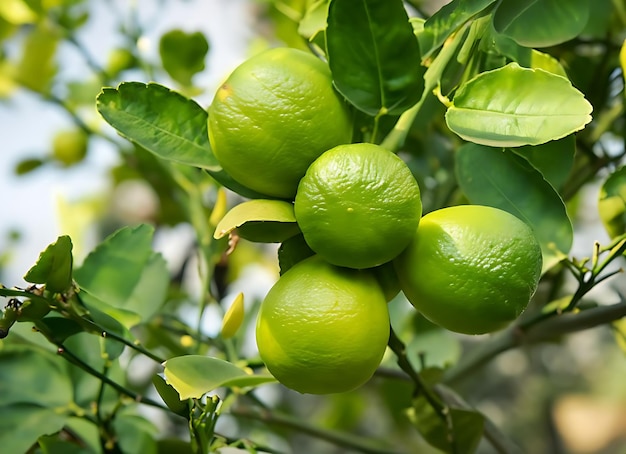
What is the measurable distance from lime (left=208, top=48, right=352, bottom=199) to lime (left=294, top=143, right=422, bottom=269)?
0.02 metres

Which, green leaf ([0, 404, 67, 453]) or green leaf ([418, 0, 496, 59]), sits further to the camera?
green leaf ([0, 404, 67, 453])

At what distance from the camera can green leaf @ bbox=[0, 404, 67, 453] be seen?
467 mm

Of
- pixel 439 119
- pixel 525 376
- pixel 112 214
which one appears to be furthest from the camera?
pixel 525 376

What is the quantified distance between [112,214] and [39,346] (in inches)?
32.3

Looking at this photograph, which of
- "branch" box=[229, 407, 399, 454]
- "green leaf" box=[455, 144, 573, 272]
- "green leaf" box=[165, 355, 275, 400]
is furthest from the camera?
"branch" box=[229, 407, 399, 454]

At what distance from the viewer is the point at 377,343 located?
1.11 feet

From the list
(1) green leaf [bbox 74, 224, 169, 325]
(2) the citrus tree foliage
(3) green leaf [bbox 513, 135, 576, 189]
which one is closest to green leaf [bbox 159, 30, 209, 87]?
(2) the citrus tree foliage

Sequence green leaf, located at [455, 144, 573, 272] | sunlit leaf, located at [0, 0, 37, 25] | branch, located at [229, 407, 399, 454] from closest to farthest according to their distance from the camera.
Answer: green leaf, located at [455, 144, 573, 272] < branch, located at [229, 407, 399, 454] < sunlit leaf, located at [0, 0, 37, 25]

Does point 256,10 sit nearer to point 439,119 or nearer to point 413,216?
point 439,119

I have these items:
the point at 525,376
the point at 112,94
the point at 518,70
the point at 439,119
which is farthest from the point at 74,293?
the point at 525,376

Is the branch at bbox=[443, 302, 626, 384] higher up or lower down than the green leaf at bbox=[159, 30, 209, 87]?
lower down

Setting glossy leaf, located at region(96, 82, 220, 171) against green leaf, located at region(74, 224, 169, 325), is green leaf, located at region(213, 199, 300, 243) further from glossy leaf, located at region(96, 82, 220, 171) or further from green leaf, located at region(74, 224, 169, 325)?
green leaf, located at region(74, 224, 169, 325)

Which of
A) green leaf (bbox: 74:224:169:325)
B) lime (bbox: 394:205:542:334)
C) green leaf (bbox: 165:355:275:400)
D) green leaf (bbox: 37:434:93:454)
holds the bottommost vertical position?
green leaf (bbox: 37:434:93:454)

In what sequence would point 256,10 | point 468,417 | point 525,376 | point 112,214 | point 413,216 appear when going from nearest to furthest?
point 413,216
point 468,417
point 112,214
point 256,10
point 525,376
